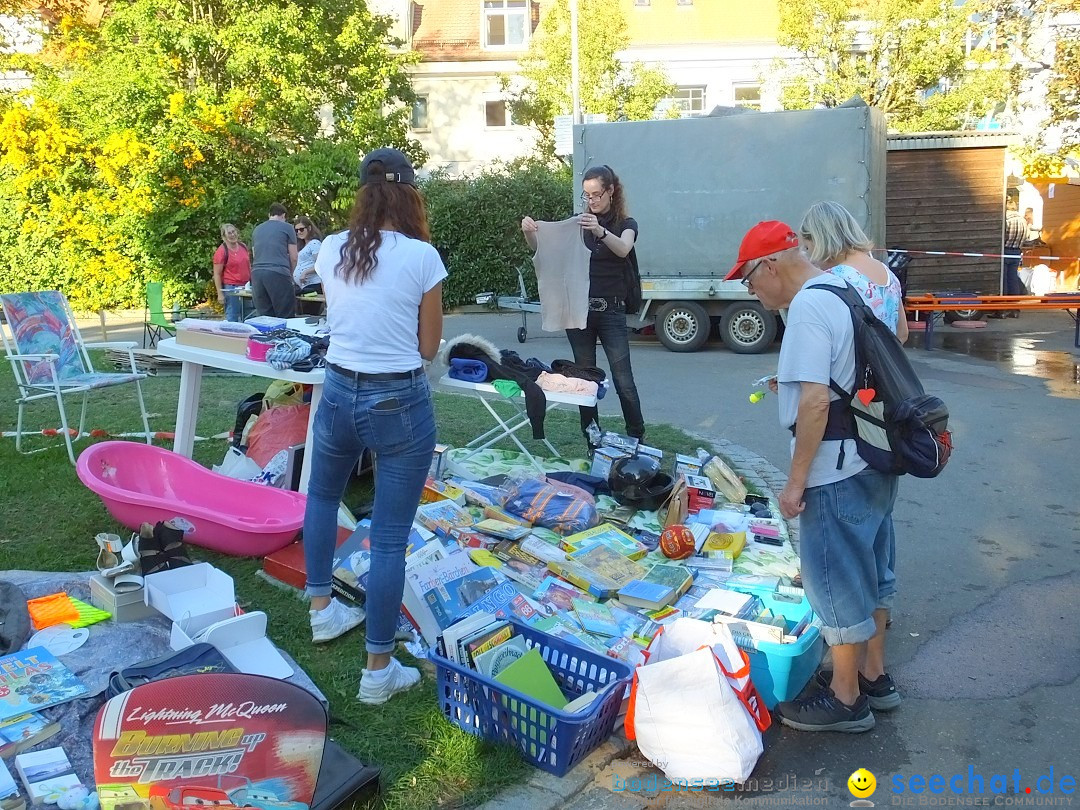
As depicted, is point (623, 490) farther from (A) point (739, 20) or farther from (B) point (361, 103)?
(A) point (739, 20)

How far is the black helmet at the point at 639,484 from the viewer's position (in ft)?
17.7

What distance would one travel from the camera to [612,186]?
6.17 m

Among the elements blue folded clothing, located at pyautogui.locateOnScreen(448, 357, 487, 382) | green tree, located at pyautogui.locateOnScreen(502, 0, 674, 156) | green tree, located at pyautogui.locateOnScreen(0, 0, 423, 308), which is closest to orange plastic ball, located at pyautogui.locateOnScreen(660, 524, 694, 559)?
blue folded clothing, located at pyautogui.locateOnScreen(448, 357, 487, 382)

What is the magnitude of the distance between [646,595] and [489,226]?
51.6ft

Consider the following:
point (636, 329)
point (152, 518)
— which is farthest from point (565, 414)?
point (636, 329)

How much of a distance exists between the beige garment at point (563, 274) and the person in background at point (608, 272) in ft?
0.21

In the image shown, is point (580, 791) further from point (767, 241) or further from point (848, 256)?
point (848, 256)

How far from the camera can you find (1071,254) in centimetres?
2023

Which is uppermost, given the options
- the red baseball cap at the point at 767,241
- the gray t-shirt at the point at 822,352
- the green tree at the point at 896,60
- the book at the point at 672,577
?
the green tree at the point at 896,60

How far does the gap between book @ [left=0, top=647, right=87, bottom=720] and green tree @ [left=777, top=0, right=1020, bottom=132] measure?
67.8ft

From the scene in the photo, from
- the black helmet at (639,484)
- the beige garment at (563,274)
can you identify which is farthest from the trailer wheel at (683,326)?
the black helmet at (639,484)

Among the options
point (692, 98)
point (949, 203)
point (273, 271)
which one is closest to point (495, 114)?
point (692, 98)

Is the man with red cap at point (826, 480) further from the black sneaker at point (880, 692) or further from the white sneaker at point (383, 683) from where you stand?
the white sneaker at point (383, 683)

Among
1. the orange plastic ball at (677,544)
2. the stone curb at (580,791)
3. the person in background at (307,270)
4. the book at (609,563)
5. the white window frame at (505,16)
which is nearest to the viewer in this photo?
the stone curb at (580,791)
